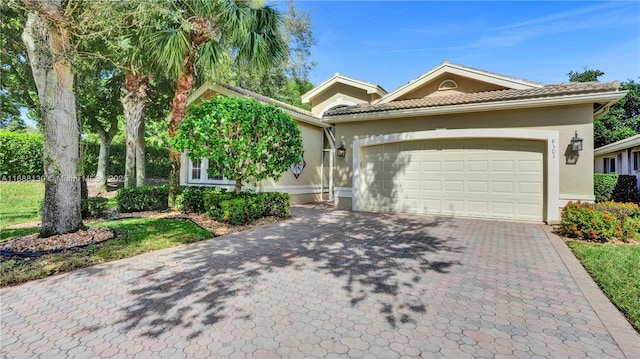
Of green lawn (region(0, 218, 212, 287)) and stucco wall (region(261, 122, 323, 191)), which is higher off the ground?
stucco wall (region(261, 122, 323, 191))

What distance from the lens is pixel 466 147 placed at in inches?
378

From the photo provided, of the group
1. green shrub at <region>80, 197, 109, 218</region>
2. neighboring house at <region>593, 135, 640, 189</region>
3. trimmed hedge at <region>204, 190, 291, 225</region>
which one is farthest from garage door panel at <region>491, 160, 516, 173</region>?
green shrub at <region>80, 197, 109, 218</region>

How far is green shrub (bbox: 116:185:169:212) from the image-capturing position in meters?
9.98

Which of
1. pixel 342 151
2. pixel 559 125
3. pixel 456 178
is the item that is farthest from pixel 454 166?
pixel 342 151

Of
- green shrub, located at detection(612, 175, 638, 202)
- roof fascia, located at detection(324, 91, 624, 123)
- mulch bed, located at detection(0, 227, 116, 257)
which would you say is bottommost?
mulch bed, located at detection(0, 227, 116, 257)

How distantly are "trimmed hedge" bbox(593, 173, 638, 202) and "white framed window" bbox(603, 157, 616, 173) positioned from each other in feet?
30.4

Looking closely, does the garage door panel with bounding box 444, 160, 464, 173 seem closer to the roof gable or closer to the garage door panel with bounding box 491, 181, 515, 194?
the garage door panel with bounding box 491, 181, 515, 194

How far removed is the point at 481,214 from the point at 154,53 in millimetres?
10901

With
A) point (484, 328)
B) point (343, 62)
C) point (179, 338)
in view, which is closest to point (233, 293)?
point (179, 338)

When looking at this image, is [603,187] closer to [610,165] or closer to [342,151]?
[342,151]

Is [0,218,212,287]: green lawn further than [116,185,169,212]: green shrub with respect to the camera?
No

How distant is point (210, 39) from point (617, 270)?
1086 cm

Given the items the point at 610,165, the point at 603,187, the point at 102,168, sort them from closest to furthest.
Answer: the point at 603,187
the point at 102,168
the point at 610,165

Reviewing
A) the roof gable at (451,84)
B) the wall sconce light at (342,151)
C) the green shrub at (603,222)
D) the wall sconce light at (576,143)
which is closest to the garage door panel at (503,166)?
the wall sconce light at (576,143)
